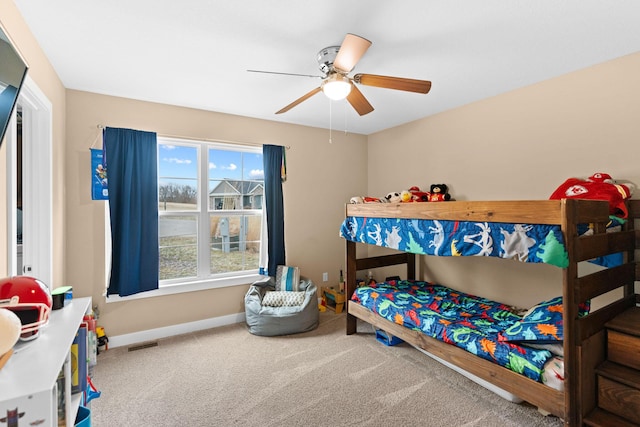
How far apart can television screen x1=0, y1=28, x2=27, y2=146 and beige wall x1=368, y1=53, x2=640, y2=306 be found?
3.41 metres

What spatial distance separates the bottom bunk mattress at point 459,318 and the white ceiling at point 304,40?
1.95 metres

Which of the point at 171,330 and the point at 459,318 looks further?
the point at 171,330

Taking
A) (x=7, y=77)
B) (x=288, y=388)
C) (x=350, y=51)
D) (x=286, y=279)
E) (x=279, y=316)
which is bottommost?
(x=288, y=388)

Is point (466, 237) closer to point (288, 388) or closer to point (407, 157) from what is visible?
point (288, 388)

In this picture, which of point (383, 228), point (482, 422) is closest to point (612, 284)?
point (482, 422)

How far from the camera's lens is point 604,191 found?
207 cm

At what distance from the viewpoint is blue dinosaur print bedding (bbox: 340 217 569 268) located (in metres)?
1.73

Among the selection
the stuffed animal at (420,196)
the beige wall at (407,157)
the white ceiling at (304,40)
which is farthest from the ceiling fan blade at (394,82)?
the stuffed animal at (420,196)

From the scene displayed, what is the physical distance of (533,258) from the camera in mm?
1801

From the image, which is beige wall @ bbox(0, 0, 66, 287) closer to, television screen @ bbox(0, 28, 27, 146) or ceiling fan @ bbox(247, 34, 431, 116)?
television screen @ bbox(0, 28, 27, 146)

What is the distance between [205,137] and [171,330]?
2079mm

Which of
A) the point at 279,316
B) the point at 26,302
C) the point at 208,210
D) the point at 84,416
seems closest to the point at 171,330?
the point at 279,316

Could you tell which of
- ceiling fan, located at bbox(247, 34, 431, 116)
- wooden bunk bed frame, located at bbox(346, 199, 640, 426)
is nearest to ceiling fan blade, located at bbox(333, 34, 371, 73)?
ceiling fan, located at bbox(247, 34, 431, 116)

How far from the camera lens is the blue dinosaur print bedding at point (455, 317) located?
1867 mm
